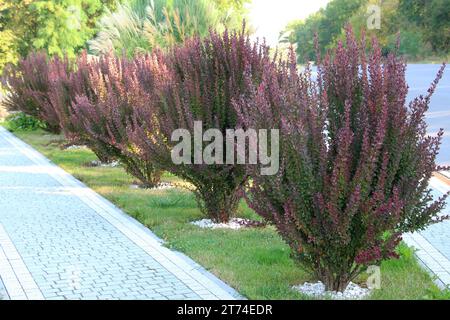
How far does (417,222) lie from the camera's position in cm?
570

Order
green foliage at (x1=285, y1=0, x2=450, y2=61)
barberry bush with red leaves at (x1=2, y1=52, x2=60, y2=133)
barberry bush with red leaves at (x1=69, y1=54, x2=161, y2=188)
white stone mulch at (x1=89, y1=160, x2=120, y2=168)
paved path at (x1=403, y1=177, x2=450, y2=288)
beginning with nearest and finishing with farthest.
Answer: paved path at (x1=403, y1=177, x2=450, y2=288)
barberry bush with red leaves at (x1=69, y1=54, x2=161, y2=188)
white stone mulch at (x1=89, y1=160, x2=120, y2=168)
barberry bush with red leaves at (x1=2, y1=52, x2=60, y2=133)
green foliage at (x1=285, y1=0, x2=450, y2=61)

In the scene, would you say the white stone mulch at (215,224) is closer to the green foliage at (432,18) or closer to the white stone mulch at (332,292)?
the white stone mulch at (332,292)

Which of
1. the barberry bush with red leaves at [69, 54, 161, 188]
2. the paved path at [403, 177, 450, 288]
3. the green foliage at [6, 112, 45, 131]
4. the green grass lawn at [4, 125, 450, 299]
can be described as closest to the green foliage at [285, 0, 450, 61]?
the green foliage at [6, 112, 45, 131]

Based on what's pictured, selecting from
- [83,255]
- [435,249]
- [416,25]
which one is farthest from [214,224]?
[416,25]

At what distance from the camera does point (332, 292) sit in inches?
226

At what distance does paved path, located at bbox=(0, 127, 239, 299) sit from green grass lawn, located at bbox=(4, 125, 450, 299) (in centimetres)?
21

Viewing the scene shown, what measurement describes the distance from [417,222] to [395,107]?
1.15 m

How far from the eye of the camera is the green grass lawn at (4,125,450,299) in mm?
5855

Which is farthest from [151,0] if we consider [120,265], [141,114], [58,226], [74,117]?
[120,265]

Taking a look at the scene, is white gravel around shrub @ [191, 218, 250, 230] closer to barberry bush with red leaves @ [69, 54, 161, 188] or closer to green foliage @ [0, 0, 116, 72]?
barberry bush with red leaves @ [69, 54, 161, 188]

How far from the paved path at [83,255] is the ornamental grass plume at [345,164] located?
1027mm

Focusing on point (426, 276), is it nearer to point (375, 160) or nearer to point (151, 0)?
point (375, 160)

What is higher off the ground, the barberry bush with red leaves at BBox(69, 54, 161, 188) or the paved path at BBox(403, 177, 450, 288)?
the barberry bush with red leaves at BBox(69, 54, 161, 188)

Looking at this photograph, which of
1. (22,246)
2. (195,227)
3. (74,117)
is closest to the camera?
(22,246)
